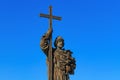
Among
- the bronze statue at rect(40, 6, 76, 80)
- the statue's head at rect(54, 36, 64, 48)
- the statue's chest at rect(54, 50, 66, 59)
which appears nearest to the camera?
the bronze statue at rect(40, 6, 76, 80)

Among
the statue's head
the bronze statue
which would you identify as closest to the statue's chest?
the bronze statue

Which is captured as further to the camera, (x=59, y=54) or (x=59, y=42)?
(x=59, y=42)

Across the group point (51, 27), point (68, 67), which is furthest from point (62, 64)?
point (51, 27)

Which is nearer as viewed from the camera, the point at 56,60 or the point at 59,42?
the point at 56,60

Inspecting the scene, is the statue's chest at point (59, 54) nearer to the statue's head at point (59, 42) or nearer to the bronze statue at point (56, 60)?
the bronze statue at point (56, 60)

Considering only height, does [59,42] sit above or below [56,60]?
above

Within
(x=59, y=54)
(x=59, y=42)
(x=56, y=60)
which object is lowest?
(x=56, y=60)

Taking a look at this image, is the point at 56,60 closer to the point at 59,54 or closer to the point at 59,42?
the point at 59,54

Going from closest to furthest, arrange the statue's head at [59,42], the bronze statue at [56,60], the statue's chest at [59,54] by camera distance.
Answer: the bronze statue at [56,60], the statue's chest at [59,54], the statue's head at [59,42]

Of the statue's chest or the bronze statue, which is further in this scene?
the statue's chest

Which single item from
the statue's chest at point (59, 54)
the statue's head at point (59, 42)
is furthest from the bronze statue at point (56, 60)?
the statue's head at point (59, 42)

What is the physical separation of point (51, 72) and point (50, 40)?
1277 millimetres

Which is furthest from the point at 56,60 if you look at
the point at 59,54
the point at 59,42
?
the point at 59,42

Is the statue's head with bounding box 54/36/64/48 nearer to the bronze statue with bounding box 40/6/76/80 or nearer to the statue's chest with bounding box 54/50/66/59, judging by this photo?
the bronze statue with bounding box 40/6/76/80
